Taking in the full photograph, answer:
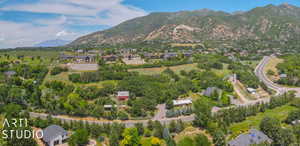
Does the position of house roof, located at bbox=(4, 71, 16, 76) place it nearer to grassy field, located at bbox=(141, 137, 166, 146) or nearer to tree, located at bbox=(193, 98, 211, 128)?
grassy field, located at bbox=(141, 137, 166, 146)

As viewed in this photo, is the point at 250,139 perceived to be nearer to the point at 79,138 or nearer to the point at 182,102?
the point at 182,102

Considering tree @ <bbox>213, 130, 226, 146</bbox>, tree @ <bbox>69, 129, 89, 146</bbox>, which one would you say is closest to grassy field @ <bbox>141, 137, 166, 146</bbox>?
tree @ <bbox>213, 130, 226, 146</bbox>

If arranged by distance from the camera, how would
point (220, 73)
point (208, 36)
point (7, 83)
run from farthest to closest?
1. point (208, 36)
2. point (220, 73)
3. point (7, 83)

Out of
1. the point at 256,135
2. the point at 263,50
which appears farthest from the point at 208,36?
the point at 256,135

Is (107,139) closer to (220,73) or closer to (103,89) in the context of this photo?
(103,89)

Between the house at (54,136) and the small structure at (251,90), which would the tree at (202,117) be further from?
the small structure at (251,90)

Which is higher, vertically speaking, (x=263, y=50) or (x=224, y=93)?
(x=263, y=50)
